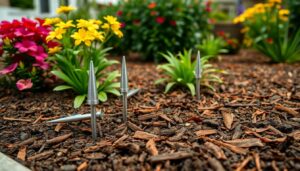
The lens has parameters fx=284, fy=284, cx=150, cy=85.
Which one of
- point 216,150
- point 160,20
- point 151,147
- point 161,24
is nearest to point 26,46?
point 151,147

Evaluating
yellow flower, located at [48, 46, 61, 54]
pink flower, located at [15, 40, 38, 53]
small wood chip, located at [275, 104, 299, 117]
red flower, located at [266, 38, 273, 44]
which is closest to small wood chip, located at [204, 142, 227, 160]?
small wood chip, located at [275, 104, 299, 117]

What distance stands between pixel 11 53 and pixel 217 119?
1776mm

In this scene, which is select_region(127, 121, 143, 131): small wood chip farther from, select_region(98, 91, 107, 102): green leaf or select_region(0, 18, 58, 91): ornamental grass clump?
select_region(0, 18, 58, 91): ornamental grass clump

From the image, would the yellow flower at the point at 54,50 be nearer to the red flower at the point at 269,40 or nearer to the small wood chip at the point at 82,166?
the small wood chip at the point at 82,166

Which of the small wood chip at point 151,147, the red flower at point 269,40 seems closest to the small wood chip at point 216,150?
the small wood chip at point 151,147

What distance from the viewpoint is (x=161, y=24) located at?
420 centimetres

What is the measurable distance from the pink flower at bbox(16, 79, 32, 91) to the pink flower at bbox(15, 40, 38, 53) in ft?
0.83

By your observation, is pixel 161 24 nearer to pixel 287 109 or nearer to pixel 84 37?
pixel 84 37

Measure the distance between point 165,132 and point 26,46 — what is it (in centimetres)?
139

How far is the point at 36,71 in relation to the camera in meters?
2.45

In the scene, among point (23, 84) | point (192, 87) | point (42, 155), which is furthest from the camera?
point (192, 87)

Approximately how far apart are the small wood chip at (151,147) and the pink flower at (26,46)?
134cm

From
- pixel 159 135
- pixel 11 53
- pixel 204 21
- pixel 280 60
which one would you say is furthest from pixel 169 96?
pixel 204 21

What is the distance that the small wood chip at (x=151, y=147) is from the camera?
1.47 metres
